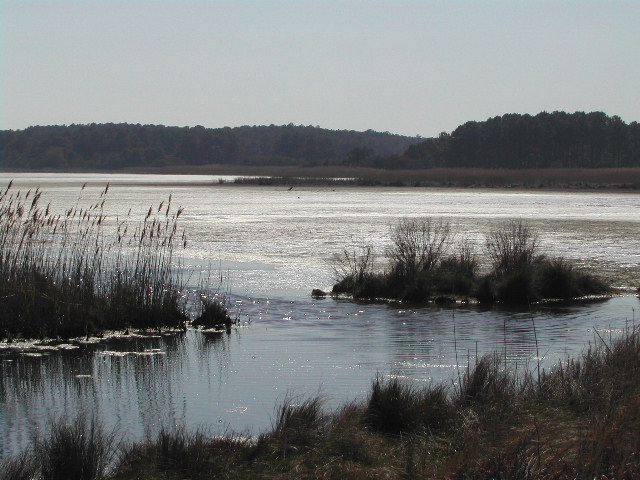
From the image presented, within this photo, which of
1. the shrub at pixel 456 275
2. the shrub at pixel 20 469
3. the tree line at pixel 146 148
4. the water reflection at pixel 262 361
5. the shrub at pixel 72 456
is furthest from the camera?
the tree line at pixel 146 148

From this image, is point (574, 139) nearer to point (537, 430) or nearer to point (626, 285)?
point (626, 285)

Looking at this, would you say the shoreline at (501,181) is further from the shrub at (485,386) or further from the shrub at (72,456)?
the shrub at (72,456)

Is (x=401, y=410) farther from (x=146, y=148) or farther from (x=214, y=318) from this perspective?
(x=146, y=148)

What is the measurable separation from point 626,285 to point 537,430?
41.6 feet

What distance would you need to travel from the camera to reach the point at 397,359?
36.1ft

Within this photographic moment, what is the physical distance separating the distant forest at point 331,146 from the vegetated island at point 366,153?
0.16 metres

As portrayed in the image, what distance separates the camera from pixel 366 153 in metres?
124

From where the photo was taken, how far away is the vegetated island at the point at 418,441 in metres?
5.60

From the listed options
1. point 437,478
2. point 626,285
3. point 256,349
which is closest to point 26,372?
point 256,349

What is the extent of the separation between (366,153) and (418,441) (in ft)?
389

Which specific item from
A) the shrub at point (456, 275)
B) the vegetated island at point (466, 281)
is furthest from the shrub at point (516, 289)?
the shrub at point (456, 275)

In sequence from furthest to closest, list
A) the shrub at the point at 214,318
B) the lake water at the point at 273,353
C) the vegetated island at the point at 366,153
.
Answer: the vegetated island at the point at 366,153 → the shrub at the point at 214,318 → the lake water at the point at 273,353

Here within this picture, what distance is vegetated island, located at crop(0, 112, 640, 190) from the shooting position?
8725 cm

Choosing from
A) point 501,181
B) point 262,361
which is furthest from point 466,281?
point 501,181
